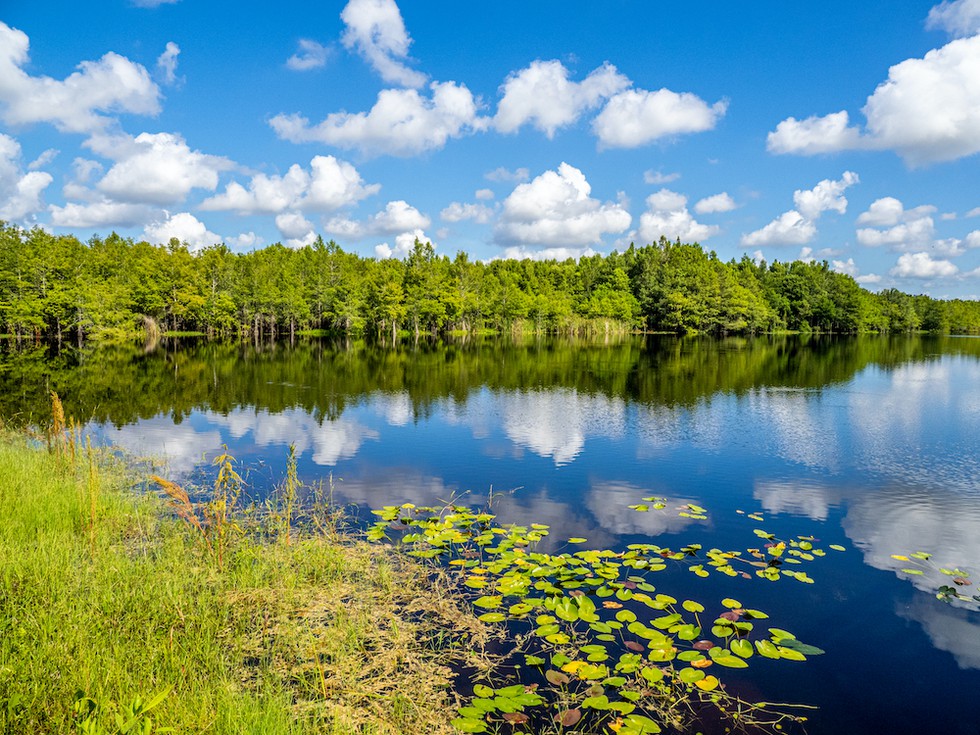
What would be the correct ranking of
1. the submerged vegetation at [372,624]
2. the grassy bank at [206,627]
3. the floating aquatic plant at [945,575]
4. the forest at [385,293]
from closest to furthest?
the grassy bank at [206,627] → the submerged vegetation at [372,624] → the floating aquatic plant at [945,575] → the forest at [385,293]

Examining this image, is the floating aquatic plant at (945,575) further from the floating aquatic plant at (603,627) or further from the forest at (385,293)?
the forest at (385,293)

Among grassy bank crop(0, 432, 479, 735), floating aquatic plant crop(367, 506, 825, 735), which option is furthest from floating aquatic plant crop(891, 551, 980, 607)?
grassy bank crop(0, 432, 479, 735)

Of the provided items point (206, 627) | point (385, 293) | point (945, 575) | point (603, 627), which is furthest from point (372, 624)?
point (385, 293)

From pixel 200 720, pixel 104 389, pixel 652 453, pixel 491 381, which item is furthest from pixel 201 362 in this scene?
pixel 200 720

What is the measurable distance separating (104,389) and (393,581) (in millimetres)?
31534

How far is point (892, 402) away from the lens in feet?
105

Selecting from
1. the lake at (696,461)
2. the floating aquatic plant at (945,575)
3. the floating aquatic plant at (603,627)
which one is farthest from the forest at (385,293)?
the floating aquatic plant at (945,575)

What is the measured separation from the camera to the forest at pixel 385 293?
7250cm

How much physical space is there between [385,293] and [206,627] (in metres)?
92.9

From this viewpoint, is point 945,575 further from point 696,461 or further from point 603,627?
point 696,461

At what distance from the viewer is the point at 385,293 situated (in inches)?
3851

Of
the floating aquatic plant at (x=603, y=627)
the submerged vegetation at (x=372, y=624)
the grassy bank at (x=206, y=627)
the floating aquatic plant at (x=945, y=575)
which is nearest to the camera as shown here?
the grassy bank at (x=206, y=627)

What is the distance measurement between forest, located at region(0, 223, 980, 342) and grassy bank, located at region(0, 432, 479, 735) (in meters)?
70.0

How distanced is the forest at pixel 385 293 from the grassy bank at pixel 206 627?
230ft
